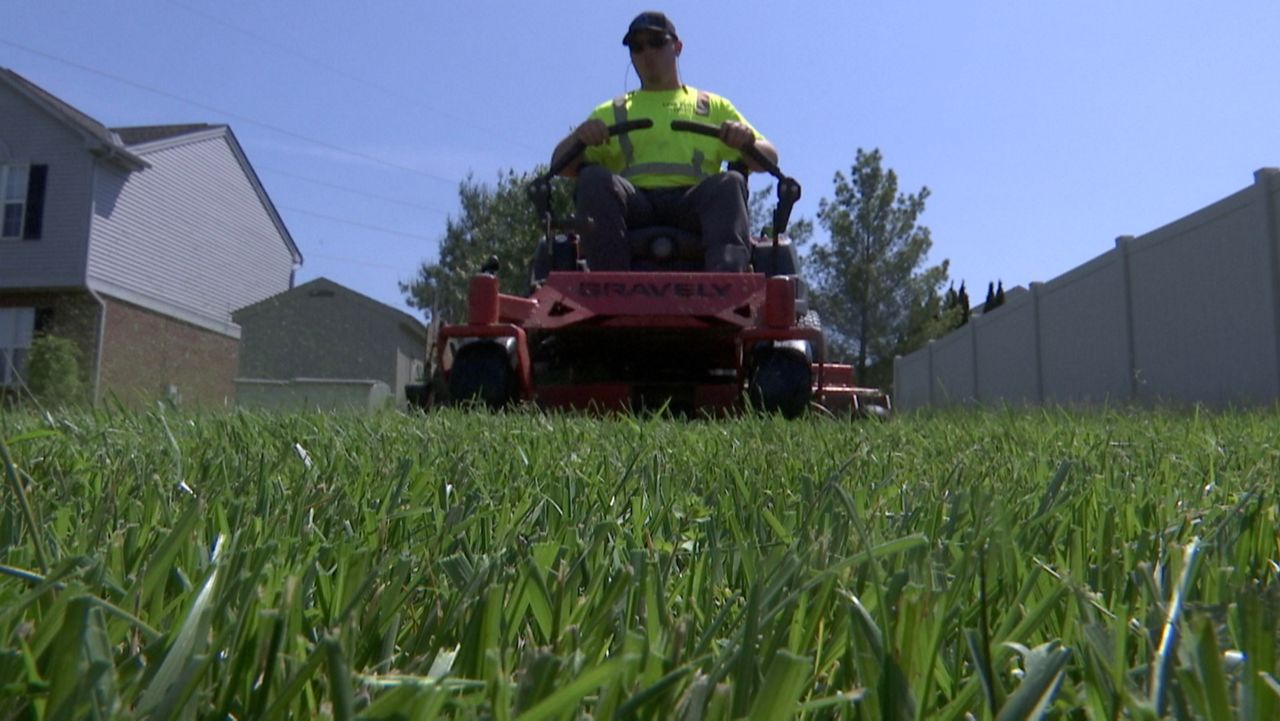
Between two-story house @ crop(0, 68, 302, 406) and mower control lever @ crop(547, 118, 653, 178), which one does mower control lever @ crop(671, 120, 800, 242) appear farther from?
two-story house @ crop(0, 68, 302, 406)

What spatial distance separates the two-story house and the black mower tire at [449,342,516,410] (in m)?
19.2

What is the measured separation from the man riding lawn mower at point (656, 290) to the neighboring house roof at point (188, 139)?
2423 cm

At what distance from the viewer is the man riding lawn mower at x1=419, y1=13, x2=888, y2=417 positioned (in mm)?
5883

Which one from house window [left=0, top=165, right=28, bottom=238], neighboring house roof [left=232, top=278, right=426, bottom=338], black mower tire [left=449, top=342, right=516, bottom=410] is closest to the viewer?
black mower tire [left=449, top=342, right=516, bottom=410]

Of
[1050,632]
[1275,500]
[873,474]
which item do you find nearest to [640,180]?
[873,474]

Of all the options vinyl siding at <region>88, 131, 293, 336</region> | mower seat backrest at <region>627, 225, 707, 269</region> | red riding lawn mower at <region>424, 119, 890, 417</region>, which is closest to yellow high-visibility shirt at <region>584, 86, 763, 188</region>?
red riding lawn mower at <region>424, 119, 890, 417</region>

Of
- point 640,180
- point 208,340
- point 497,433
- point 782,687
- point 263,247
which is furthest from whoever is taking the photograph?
point 263,247

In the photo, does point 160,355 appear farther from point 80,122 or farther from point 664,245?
point 664,245

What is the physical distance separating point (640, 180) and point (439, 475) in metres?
5.67

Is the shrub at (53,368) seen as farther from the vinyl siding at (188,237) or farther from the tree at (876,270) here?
the tree at (876,270)

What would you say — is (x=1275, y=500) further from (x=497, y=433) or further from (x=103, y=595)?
(x=497, y=433)

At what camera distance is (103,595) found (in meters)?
0.89

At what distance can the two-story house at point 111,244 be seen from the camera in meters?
25.7

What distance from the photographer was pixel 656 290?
19.9 feet
